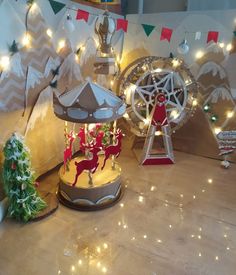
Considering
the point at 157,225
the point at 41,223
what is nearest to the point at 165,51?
the point at 157,225

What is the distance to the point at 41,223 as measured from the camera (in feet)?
7.20

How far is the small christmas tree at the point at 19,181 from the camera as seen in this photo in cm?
207

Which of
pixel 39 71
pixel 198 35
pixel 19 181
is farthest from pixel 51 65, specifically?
pixel 198 35

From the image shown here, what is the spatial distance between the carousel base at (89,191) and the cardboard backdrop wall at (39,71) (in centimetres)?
46

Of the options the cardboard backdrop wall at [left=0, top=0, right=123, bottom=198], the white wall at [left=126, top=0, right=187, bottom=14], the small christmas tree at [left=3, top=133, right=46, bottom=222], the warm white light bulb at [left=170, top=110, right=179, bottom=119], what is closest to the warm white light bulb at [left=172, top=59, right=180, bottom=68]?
the warm white light bulb at [left=170, top=110, right=179, bottom=119]

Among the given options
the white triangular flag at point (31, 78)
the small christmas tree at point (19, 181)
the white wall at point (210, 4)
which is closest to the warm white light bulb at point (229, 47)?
the white wall at point (210, 4)

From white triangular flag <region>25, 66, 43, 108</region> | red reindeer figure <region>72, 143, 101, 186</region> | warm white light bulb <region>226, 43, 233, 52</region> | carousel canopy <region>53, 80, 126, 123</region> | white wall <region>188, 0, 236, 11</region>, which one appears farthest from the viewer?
white wall <region>188, 0, 236, 11</region>

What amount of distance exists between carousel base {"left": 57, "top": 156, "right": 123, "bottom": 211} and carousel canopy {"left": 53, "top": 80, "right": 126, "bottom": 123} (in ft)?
1.93

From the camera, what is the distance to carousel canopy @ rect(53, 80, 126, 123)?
2.06 metres

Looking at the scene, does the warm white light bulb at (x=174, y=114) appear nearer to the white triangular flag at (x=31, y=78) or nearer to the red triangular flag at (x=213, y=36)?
the red triangular flag at (x=213, y=36)

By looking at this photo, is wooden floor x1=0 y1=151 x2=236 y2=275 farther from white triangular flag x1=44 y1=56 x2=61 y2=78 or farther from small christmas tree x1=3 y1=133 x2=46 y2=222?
white triangular flag x1=44 y1=56 x2=61 y2=78

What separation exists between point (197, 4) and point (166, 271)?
11.1 ft

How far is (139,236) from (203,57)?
7.04ft

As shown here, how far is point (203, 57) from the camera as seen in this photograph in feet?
10.5
